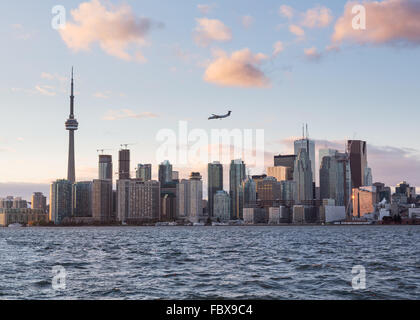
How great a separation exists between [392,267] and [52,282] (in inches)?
1395

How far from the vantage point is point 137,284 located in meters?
39.3

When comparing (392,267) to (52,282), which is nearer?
(52,282)
